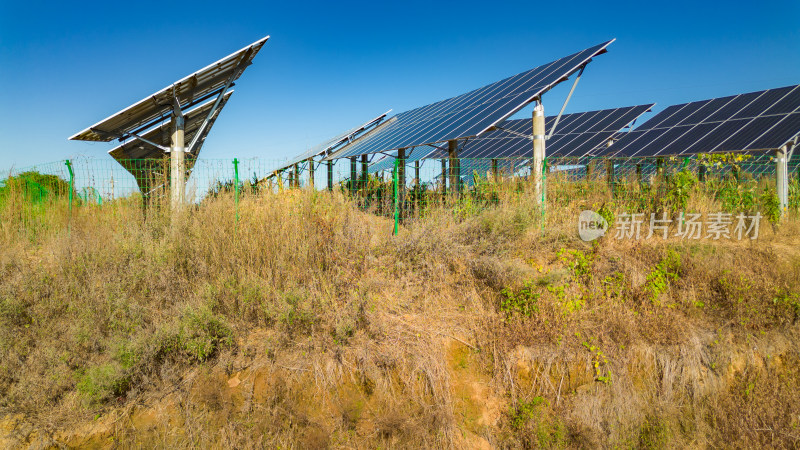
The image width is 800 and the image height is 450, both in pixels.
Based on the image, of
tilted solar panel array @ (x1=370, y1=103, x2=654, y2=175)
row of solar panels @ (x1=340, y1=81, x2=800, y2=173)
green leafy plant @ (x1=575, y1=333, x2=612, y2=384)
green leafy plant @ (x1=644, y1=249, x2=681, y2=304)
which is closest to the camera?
green leafy plant @ (x1=575, y1=333, x2=612, y2=384)

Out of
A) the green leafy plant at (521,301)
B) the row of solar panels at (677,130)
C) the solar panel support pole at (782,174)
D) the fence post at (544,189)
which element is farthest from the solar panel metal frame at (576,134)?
the green leafy plant at (521,301)

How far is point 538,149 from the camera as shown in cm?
931

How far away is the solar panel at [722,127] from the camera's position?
1023cm

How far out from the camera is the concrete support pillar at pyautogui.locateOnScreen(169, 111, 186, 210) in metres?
8.01

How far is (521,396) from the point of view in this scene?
5.29m

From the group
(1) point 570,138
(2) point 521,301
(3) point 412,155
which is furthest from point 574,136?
(2) point 521,301

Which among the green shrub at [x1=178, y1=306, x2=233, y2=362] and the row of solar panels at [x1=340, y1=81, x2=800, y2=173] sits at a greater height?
the row of solar panels at [x1=340, y1=81, x2=800, y2=173]

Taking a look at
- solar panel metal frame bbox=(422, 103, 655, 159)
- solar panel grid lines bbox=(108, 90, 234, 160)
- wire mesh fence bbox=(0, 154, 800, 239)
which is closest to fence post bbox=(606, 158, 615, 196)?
wire mesh fence bbox=(0, 154, 800, 239)

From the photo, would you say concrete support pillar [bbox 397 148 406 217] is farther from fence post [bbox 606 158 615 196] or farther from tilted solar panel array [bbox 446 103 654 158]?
tilted solar panel array [bbox 446 103 654 158]

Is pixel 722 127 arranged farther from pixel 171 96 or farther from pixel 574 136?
pixel 171 96

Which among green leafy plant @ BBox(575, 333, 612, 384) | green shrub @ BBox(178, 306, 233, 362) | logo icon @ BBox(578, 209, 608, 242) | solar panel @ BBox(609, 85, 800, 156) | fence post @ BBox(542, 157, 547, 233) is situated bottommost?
green leafy plant @ BBox(575, 333, 612, 384)

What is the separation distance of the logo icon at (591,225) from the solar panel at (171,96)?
320 inches

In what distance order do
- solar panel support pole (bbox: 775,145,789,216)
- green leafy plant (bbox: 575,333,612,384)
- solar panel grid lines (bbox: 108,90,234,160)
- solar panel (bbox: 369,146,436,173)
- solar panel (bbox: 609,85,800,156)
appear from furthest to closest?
solar panel (bbox: 369,146,436,173), solar panel grid lines (bbox: 108,90,234,160), solar panel (bbox: 609,85,800,156), solar panel support pole (bbox: 775,145,789,216), green leafy plant (bbox: 575,333,612,384)

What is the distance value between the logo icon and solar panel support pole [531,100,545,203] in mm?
991
